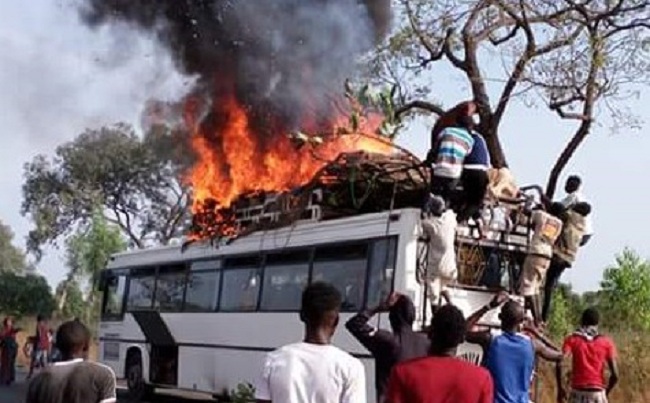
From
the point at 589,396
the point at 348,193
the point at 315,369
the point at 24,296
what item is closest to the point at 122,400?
the point at 348,193

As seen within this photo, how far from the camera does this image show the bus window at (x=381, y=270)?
1370 cm

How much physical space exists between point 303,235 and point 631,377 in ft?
20.1

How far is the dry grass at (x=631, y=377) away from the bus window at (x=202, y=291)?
5135 mm

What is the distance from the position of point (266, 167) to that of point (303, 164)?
122 cm

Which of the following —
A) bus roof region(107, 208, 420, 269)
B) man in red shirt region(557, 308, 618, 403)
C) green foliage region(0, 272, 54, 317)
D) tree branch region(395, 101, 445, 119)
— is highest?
tree branch region(395, 101, 445, 119)

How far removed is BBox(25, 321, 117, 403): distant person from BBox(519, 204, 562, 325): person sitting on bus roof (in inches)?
367

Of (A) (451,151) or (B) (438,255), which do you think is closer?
(A) (451,151)

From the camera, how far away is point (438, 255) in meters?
13.4

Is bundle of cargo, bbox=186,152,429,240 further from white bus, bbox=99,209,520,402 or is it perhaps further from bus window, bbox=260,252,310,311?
bus window, bbox=260,252,310,311

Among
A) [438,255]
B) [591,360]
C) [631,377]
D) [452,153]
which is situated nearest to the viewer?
[591,360]

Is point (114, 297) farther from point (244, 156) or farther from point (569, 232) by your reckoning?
point (569, 232)

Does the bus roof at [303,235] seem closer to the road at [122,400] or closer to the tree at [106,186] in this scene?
the road at [122,400]

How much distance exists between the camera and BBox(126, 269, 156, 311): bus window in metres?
20.2

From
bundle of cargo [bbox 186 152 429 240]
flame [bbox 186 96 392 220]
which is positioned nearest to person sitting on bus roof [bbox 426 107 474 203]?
bundle of cargo [bbox 186 152 429 240]
